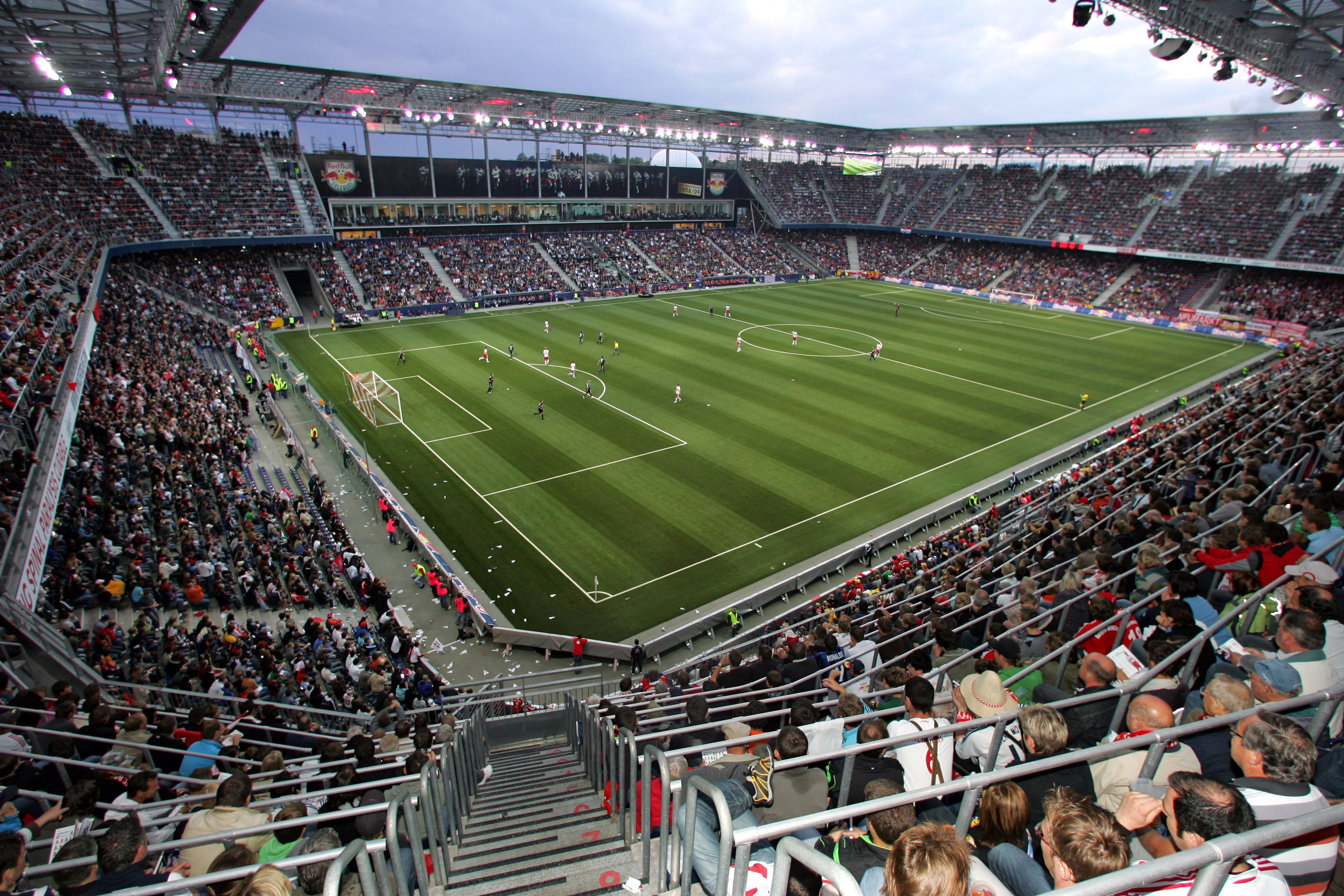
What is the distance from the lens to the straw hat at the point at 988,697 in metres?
5.62

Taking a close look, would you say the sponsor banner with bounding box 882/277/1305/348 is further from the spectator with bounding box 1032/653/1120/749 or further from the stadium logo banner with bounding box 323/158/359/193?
the spectator with bounding box 1032/653/1120/749

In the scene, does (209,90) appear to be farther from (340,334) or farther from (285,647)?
(285,647)

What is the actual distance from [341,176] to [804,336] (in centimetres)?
4515

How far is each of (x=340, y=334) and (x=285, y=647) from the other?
40.7 m

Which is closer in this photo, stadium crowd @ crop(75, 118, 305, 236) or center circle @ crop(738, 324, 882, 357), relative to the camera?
center circle @ crop(738, 324, 882, 357)

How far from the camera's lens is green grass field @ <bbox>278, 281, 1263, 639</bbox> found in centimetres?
2344

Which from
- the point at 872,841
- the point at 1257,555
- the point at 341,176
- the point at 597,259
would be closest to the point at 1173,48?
the point at 1257,555

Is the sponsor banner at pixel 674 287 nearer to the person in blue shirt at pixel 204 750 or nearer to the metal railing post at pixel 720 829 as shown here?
the person in blue shirt at pixel 204 750

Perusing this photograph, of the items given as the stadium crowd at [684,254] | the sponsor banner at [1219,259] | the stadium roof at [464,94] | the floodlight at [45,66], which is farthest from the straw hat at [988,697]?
the stadium crowd at [684,254]

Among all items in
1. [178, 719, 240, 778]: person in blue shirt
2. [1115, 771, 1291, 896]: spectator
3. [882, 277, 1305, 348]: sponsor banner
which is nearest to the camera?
[1115, 771, 1291, 896]: spectator

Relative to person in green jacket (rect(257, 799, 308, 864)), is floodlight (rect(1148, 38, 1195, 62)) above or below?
above

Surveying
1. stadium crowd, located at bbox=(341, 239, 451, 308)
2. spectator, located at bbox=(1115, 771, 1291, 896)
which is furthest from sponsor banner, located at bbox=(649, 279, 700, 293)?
spectator, located at bbox=(1115, 771, 1291, 896)

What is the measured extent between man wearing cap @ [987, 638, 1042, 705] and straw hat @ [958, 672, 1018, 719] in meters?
1.34

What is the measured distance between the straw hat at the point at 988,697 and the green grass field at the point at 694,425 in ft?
49.1
